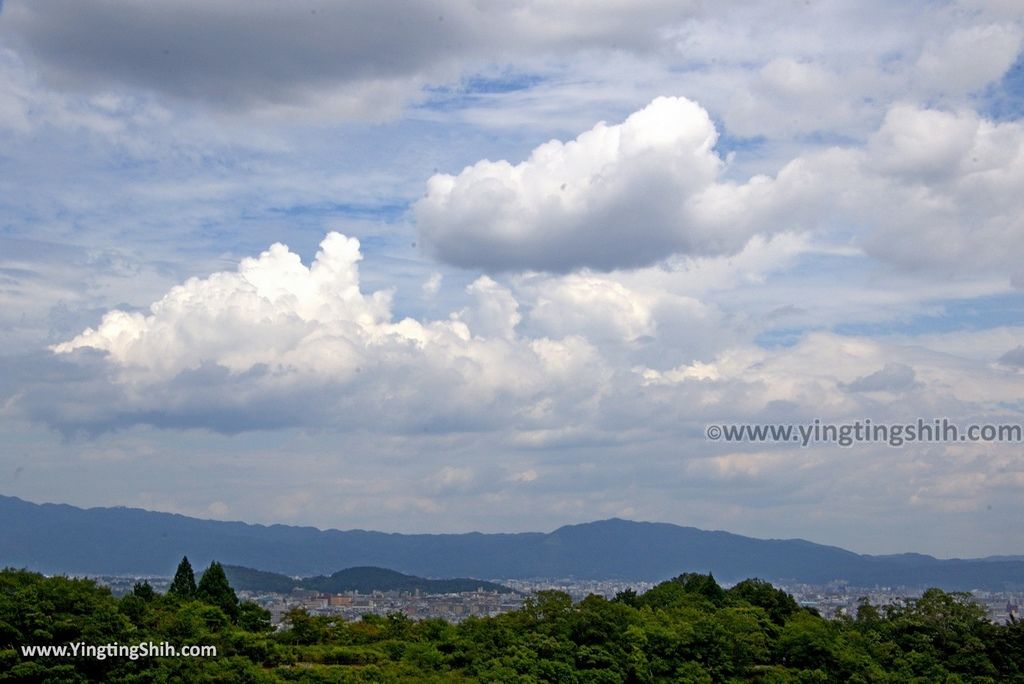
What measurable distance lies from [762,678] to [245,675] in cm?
1936

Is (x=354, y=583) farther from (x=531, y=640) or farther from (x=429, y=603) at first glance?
(x=531, y=640)

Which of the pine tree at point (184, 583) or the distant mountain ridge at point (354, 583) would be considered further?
the distant mountain ridge at point (354, 583)

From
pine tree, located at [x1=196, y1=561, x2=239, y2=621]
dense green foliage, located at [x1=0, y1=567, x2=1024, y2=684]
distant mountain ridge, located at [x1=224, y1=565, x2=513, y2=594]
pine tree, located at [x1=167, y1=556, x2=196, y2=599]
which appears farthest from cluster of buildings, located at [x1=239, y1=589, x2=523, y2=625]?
distant mountain ridge, located at [x1=224, y1=565, x2=513, y2=594]

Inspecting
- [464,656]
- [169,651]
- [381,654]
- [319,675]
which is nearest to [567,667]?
[464,656]

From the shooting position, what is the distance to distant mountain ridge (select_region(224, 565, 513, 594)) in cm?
11724

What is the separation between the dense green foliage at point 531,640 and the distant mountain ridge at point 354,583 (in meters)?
72.5

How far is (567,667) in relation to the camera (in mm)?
34719

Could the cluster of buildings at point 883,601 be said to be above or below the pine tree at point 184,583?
below

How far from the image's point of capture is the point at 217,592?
129 feet

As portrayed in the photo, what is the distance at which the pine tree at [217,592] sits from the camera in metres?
38.4

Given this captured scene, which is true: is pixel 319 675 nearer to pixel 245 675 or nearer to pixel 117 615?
Answer: pixel 245 675

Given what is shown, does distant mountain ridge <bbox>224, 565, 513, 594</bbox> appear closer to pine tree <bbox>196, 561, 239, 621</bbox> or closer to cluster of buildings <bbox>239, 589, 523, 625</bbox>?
cluster of buildings <bbox>239, 589, 523, 625</bbox>

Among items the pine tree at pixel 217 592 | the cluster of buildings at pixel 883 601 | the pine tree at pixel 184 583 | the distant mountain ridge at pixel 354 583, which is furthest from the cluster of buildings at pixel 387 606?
the cluster of buildings at pixel 883 601

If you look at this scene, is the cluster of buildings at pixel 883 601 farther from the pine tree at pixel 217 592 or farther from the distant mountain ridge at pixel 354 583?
the distant mountain ridge at pixel 354 583
